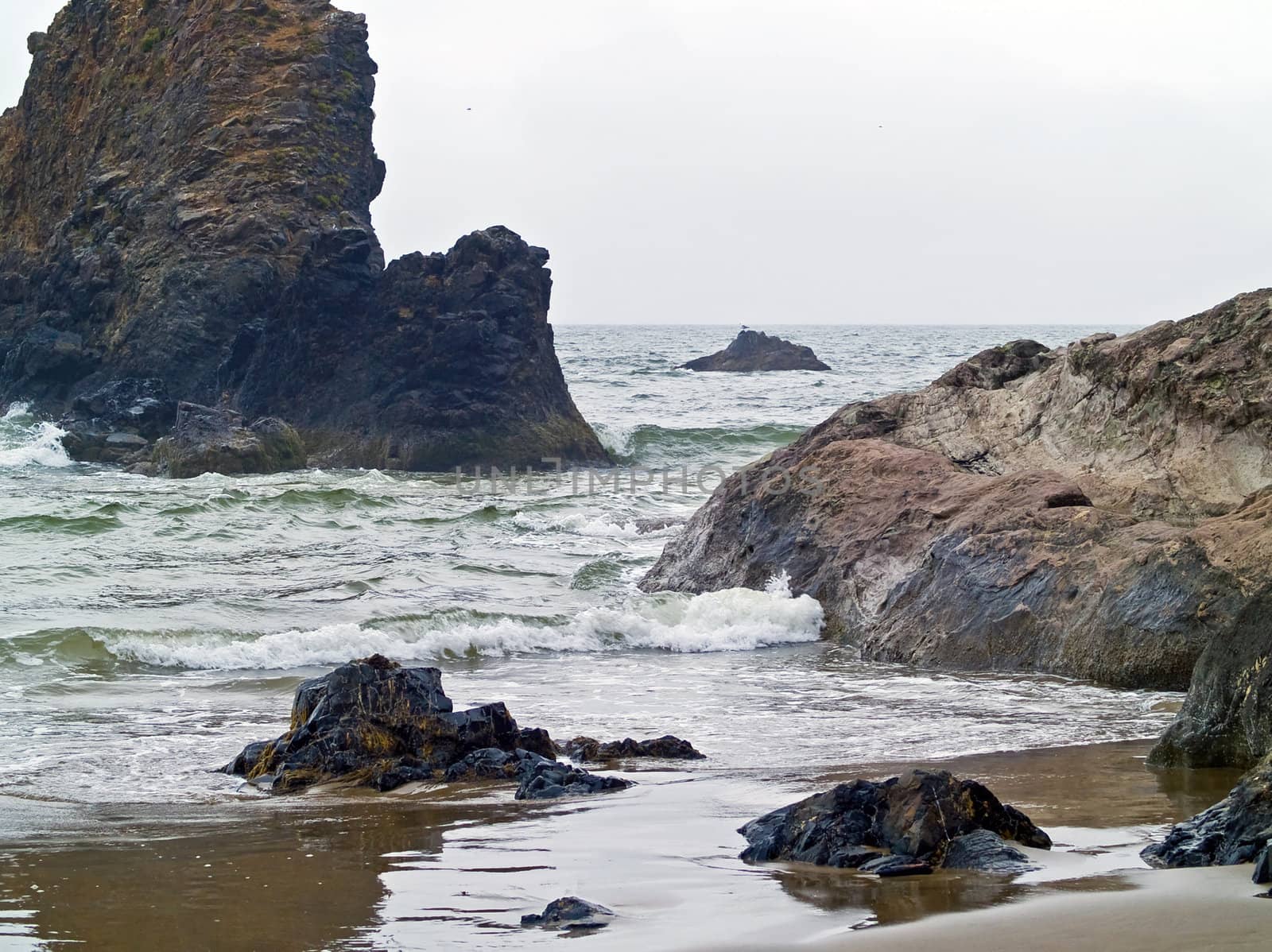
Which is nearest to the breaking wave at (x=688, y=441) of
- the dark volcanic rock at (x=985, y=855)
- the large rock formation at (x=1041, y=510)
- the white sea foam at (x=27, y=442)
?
the white sea foam at (x=27, y=442)

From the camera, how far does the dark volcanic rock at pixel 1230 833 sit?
3496mm

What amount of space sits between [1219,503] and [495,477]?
19728 millimetres

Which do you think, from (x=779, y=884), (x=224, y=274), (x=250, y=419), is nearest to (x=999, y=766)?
(x=779, y=884)

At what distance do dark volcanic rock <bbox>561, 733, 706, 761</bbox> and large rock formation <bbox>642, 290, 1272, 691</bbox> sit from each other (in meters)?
2.70

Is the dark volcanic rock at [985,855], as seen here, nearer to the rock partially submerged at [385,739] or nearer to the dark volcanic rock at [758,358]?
the rock partially submerged at [385,739]

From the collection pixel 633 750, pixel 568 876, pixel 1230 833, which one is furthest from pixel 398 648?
pixel 1230 833

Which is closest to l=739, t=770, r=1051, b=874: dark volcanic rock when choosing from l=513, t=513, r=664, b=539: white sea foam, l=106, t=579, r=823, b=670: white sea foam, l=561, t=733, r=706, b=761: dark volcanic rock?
l=561, t=733, r=706, b=761: dark volcanic rock

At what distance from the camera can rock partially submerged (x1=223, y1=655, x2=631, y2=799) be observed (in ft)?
19.0

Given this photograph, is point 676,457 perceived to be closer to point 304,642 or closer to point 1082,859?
point 304,642

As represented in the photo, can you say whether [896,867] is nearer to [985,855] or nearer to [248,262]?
[985,855]

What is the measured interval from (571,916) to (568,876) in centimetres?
55

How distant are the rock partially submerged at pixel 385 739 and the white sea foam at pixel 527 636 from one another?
147 inches

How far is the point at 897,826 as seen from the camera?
3.87 meters

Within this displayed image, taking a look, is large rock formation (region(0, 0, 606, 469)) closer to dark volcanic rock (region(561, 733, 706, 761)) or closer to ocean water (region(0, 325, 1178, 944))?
ocean water (region(0, 325, 1178, 944))
